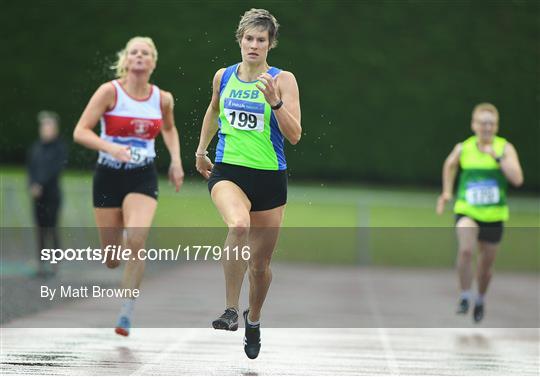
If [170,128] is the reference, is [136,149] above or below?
below

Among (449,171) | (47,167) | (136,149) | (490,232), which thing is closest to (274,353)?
(136,149)

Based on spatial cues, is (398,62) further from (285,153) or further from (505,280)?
(285,153)

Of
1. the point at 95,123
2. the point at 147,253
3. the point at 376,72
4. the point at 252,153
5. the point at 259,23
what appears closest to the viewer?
the point at 259,23

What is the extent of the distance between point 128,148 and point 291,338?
2.14 m

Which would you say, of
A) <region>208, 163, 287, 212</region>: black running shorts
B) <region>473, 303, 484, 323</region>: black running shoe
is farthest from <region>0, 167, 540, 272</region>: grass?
<region>208, 163, 287, 212</region>: black running shorts

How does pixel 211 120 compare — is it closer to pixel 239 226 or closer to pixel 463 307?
pixel 239 226

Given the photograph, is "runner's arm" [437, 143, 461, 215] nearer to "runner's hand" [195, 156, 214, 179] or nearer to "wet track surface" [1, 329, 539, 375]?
"wet track surface" [1, 329, 539, 375]

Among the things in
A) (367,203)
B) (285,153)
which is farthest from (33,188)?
(285,153)

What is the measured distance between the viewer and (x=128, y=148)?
9.45 metres

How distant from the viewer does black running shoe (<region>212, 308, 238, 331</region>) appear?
7.30 meters

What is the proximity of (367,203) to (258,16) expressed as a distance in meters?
12.0

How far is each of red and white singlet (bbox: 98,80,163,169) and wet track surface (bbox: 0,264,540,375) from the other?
139 centimetres

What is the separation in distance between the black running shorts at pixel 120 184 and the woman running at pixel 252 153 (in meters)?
1.68

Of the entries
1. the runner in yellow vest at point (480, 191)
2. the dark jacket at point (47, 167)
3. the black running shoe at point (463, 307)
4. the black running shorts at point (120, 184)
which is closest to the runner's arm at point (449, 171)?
A: the runner in yellow vest at point (480, 191)
